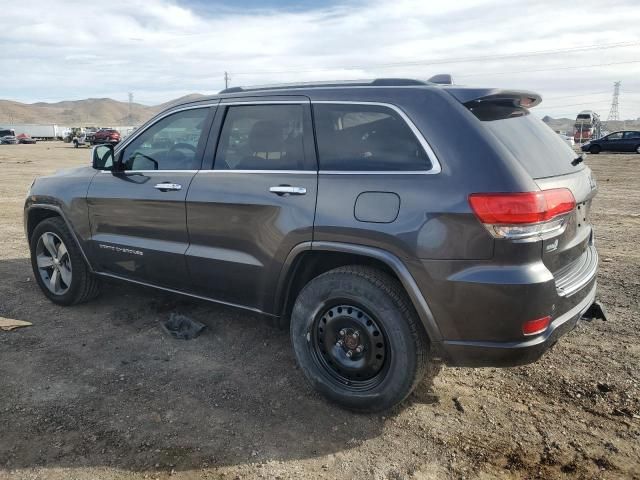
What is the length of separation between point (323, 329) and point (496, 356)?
3.38ft

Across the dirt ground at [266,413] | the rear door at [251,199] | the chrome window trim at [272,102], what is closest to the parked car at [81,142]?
the dirt ground at [266,413]

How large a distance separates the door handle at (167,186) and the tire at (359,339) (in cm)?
129

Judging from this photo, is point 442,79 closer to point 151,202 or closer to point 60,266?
point 151,202

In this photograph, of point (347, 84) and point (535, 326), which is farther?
point (347, 84)

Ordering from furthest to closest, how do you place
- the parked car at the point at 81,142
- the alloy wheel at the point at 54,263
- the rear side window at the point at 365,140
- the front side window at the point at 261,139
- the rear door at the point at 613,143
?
the parked car at the point at 81,142
the rear door at the point at 613,143
the alloy wheel at the point at 54,263
the front side window at the point at 261,139
the rear side window at the point at 365,140

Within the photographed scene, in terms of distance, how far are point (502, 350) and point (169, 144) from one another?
2.85 metres

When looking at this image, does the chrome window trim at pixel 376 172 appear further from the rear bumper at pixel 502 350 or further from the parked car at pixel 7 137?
the parked car at pixel 7 137

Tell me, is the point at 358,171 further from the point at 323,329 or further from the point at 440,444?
the point at 440,444

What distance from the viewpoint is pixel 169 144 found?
403cm

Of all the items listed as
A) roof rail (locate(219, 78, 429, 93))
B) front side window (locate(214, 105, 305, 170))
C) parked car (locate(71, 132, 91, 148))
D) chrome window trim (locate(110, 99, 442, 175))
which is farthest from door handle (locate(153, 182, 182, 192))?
parked car (locate(71, 132, 91, 148))

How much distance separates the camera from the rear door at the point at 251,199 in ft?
10.5

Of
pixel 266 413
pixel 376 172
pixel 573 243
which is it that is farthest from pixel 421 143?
pixel 266 413

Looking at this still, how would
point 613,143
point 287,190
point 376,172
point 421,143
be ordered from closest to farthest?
point 421,143 → point 376,172 → point 287,190 → point 613,143

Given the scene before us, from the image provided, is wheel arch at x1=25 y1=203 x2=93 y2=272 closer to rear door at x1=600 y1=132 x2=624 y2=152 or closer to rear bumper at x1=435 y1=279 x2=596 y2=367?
Result: rear bumper at x1=435 y1=279 x2=596 y2=367
